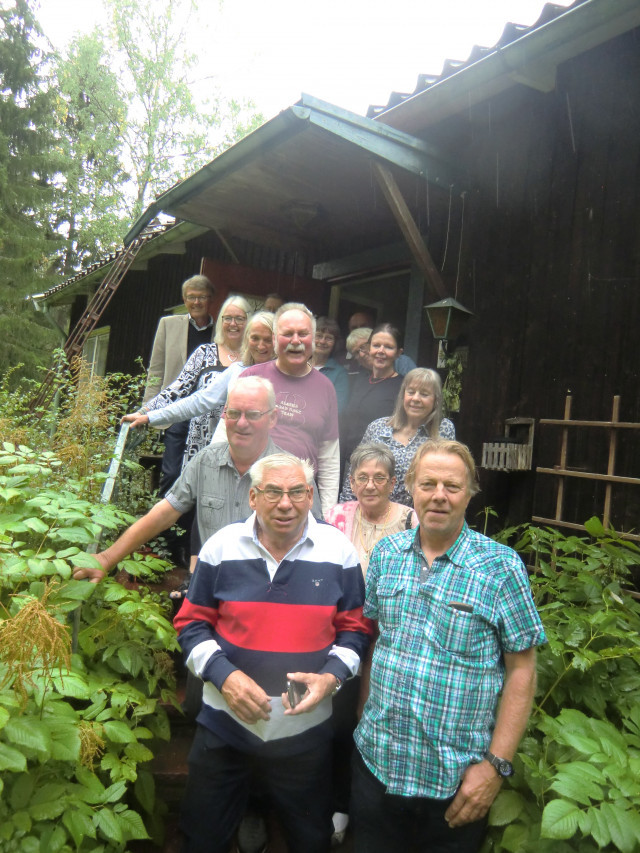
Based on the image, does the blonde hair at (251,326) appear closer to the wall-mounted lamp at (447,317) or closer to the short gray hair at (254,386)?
the short gray hair at (254,386)

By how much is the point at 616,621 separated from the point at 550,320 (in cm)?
224

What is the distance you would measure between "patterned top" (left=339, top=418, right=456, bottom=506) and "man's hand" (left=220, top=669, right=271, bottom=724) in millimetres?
1213

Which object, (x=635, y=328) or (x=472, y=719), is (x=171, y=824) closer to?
(x=472, y=719)

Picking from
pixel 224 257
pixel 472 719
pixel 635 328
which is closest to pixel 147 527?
pixel 472 719

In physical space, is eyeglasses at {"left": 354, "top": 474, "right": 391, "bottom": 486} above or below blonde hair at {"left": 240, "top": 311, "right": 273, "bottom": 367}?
below

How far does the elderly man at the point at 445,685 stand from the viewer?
1.70 m

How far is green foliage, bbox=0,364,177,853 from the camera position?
5.49 ft

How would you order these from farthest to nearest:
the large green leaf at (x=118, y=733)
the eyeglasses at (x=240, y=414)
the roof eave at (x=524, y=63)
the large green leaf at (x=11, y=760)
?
the roof eave at (x=524, y=63), the eyeglasses at (x=240, y=414), the large green leaf at (x=118, y=733), the large green leaf at (x=11, y=760)

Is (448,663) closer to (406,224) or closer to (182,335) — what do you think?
(406,224)

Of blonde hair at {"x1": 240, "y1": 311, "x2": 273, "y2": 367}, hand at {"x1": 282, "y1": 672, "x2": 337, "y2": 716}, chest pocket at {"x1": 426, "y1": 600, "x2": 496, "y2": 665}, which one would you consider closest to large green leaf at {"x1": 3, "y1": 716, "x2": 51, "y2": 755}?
hand at {"x1": 282, "y1": 672, "x2": 337, "y2": 716}

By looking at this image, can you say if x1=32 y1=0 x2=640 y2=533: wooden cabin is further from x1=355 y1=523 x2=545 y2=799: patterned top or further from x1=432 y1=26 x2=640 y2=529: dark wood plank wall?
x1=355 y1=523 x2=545 y2=799: patterned top

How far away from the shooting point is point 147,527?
2430 mm

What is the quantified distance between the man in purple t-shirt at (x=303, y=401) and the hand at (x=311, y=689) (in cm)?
105

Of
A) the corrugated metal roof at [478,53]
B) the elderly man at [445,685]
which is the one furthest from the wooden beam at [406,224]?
the elderly man at [445,685]
